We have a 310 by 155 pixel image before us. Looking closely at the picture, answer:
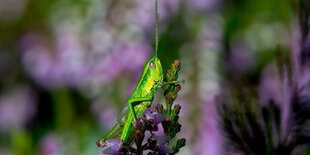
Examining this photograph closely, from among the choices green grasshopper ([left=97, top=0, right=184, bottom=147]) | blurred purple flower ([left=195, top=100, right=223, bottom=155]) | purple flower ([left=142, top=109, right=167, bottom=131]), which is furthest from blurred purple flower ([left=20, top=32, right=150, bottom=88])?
purple flower ([left=142, top=109, right=167, bottom=131])

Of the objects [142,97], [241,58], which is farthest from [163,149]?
[241,58]

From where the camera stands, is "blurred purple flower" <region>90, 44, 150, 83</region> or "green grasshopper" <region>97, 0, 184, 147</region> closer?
"green grasshopper" <region>97, 0, 184, 147</region>

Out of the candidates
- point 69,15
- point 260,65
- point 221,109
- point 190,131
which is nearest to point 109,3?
point 69,15

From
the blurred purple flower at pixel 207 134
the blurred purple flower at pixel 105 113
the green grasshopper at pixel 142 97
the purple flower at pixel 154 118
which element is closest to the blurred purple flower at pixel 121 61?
the blurred purple flower at pixel 105 113

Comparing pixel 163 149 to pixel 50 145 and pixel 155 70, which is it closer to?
pixel 155 70

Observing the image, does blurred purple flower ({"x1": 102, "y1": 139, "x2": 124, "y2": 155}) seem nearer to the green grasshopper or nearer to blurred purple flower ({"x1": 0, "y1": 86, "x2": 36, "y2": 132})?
the green grasshopper

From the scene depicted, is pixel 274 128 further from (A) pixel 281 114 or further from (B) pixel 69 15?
(B) pixel 69 15

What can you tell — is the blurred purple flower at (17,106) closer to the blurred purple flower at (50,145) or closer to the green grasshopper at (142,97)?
the blurred purple flower at (50,145)
